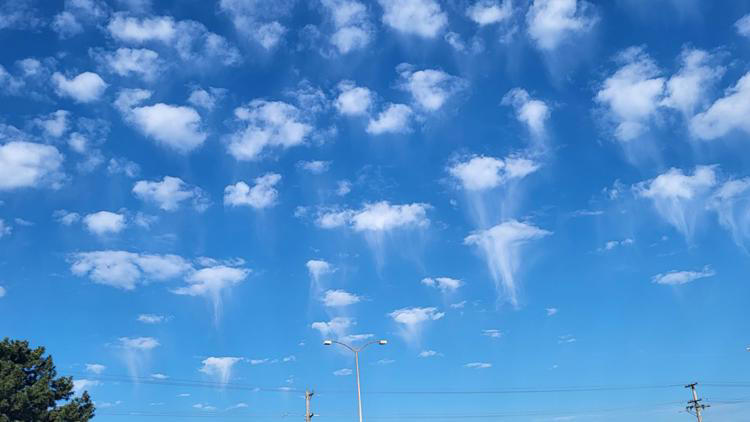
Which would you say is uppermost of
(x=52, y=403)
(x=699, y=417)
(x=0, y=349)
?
(x=0, y=349)

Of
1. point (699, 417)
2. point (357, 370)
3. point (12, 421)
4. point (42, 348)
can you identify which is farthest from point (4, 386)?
point (699, 417)

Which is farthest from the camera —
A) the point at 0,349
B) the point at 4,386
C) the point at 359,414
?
the point at 0,349

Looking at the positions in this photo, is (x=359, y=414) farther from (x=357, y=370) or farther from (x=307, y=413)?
(x=307, y=413)

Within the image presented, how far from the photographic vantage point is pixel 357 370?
55719 mm

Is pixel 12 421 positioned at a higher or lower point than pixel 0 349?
lower

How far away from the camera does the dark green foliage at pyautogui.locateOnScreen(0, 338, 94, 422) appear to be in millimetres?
58719

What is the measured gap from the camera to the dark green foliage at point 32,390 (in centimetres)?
5872

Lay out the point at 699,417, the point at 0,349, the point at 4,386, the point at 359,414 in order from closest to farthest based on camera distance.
Result: the point at 359,414 → the point at 4,386 → the point at 0,349 → the point at 699,417

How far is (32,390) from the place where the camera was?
60375 mm

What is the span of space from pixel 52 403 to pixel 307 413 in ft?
76.8

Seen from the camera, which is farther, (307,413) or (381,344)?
(307,413)

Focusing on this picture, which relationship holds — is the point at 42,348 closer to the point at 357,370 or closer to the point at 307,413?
the point at 307,413

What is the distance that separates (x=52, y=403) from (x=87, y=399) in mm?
3191

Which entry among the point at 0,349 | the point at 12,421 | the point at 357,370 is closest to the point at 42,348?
the point at 0,349
